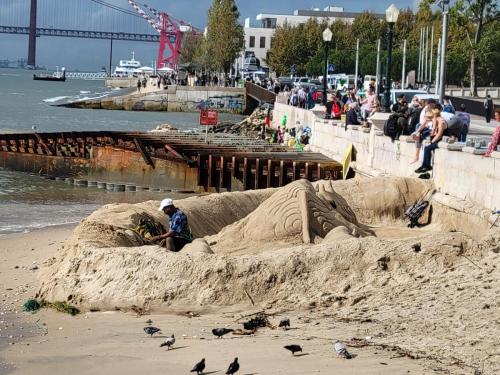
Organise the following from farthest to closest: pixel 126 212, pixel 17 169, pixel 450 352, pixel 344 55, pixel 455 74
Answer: pixel 344 55, pixel 455 74, pixel 17 169, pixel 126 212, pixel 450 352

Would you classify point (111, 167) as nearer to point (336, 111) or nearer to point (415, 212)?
point (336, 111)

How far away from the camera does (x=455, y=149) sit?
1898 centimetres

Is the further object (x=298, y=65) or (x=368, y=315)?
(x=298, y=65)

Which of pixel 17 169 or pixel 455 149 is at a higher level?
pixel 455 149

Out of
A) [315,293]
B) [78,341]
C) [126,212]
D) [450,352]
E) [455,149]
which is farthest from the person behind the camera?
[455,149]

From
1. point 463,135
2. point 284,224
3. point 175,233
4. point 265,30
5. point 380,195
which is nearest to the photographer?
point 175,233

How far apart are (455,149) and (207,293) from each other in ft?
26.9

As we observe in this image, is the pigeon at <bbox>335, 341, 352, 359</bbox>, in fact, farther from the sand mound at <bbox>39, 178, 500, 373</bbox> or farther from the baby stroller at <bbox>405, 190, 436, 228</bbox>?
the baby stroller at <bbox>405, 190, 436, 228</bbox>

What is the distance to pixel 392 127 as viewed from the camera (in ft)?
75.9

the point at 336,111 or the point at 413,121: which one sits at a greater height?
the point at 413,121

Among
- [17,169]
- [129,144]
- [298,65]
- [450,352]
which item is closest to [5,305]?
[450,352]

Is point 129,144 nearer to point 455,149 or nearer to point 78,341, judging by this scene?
point 455,149

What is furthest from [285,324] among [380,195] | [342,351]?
[380,195]

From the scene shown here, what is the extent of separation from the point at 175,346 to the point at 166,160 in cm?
2216
